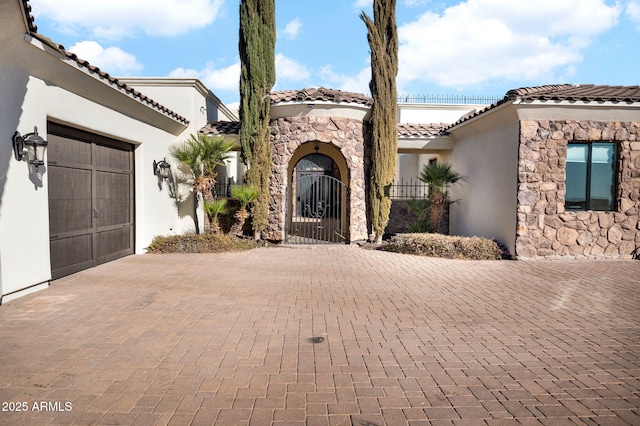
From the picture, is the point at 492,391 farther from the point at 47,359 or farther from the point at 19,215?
the point at 19,215

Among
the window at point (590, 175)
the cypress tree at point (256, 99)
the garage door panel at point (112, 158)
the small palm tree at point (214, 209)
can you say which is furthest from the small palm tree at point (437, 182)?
the garage door panel at point (112, 158)

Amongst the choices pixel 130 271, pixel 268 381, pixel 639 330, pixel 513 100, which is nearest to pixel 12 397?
pixel 268 381

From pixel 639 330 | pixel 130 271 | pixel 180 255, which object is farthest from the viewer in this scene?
pixel 180 255

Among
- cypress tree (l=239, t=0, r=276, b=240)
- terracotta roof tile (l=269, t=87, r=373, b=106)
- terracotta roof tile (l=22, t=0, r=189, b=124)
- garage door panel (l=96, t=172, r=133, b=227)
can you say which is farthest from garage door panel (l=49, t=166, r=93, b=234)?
terracotta roof tile (l=269, t=87, r=373, b=106)

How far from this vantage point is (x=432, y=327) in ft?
15.7

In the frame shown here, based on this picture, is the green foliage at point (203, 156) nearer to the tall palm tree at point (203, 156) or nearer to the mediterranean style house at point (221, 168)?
the tall palm tree at point (203, 156)

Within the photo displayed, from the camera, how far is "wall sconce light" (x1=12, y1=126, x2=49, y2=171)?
226 inches

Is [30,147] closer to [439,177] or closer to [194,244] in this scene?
[194,244]

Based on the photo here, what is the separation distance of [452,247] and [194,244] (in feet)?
23.3

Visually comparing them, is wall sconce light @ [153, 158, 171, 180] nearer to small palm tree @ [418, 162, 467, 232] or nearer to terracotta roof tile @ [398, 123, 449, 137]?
terracotta roof tile @ [398, 123, 449, 137]

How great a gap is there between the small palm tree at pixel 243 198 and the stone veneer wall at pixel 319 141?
0.77m

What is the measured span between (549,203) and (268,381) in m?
9.13

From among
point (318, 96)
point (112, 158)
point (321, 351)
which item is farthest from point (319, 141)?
point (321, 351)

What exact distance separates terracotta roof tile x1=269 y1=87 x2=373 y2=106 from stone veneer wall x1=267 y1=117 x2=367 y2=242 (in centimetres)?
66
